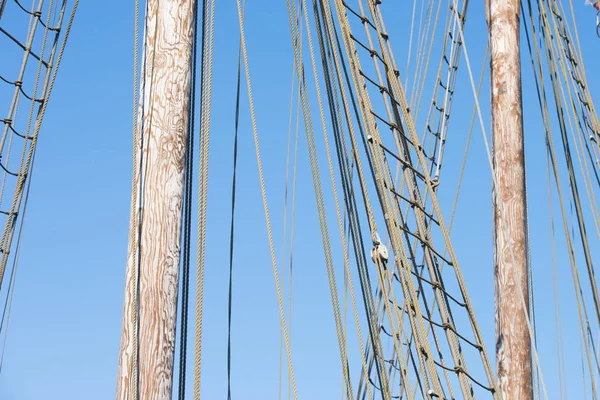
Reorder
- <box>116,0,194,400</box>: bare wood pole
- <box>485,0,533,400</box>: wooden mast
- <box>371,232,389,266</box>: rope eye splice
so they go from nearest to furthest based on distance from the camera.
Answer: <box>116,0,194,400</box>: bare wood pole
<box>371,232,389,266</box>: rope eye splice
<box>485,0,533,400</box>: wooden mast

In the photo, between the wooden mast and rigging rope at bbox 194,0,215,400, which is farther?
the wooden mast

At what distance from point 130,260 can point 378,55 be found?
10.5 ft

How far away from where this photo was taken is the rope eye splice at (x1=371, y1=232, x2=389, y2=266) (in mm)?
6723

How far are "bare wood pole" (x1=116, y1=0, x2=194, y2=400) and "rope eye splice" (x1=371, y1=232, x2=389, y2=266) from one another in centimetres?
189

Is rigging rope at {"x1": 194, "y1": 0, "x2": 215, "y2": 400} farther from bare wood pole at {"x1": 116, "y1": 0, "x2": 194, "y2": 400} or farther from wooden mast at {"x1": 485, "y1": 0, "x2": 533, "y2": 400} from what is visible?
wooden mast at {"x1": 485, "y1": 0, "x2": 533, "y2": 400}

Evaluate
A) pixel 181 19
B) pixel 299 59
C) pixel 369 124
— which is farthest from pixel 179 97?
pixel 299 59

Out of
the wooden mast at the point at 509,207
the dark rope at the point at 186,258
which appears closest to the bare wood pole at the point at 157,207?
the dark rope at the point at 186,258

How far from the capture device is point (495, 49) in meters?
10.2

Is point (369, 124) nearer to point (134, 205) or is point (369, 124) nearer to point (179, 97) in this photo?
point (179, 97)

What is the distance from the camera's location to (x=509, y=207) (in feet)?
30.3

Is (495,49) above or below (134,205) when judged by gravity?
above

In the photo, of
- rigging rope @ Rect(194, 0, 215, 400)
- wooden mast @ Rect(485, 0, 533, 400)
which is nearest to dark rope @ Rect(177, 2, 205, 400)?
rigging rope @ Rect(194, 0, 215, 400)

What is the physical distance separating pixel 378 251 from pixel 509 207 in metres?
3.01

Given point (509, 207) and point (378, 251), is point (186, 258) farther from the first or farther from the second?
point (509, 207)
